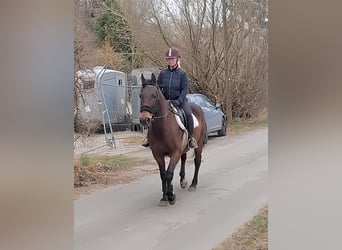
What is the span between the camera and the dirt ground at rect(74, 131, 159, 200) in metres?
2.21

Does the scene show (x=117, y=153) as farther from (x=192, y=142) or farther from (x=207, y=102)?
(x=207, y=102)

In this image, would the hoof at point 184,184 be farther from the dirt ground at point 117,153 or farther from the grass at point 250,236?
the grass at point 250,236

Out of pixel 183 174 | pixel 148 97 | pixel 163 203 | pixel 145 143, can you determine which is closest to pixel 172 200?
pixel 163 203

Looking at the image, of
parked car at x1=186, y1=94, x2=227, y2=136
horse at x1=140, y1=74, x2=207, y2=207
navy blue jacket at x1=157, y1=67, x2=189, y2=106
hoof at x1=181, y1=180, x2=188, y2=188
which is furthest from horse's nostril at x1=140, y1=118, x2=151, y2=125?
hoof at x1=181, y1=180, x2=188, y2=188

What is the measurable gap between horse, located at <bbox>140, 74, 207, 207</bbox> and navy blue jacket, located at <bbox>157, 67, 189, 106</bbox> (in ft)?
→ 0.12

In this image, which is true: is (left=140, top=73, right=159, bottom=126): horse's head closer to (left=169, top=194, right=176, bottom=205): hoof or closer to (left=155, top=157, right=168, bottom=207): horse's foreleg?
(left=155, top=157, right=168, bottom=207): horse's foreleg

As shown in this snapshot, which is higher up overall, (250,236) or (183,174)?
(183,174)

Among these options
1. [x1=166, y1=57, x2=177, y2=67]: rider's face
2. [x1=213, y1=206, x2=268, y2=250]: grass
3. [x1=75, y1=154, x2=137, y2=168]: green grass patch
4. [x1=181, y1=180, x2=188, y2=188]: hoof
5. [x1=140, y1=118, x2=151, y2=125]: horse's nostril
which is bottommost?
[x1=213, y1=206, x2=268, y2=250]: grass

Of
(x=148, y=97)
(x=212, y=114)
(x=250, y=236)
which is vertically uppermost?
(x=148, y=97)

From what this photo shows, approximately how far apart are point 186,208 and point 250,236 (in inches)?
15.7

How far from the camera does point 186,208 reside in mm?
2211

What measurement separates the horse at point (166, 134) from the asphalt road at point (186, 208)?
0.13 ft
